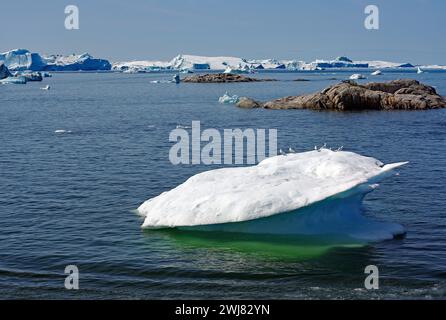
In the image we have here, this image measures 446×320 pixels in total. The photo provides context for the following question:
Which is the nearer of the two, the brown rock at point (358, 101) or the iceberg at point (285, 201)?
the iceberg at point (285, 201)

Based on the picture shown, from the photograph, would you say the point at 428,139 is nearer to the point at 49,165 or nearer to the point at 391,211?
the point at 391,211

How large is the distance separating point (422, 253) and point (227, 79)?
15709cm

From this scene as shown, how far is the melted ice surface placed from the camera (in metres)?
20.5

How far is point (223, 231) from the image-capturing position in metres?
22.1
